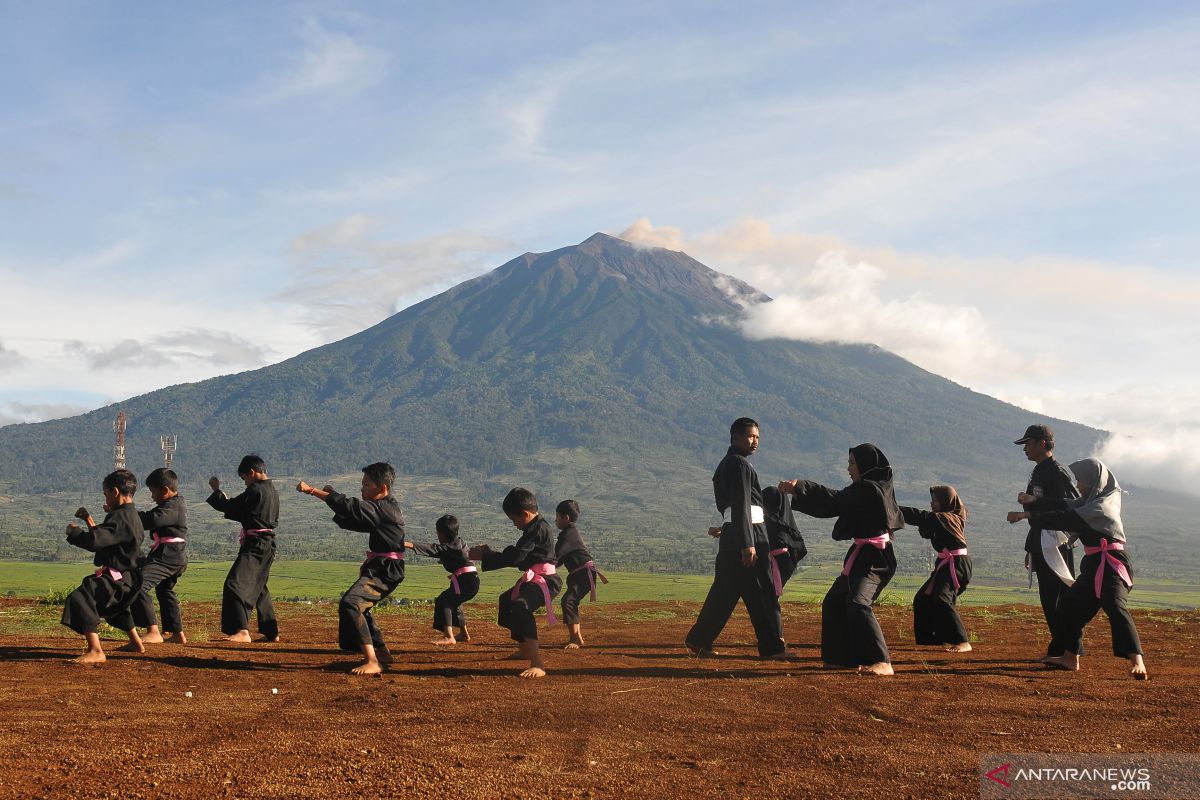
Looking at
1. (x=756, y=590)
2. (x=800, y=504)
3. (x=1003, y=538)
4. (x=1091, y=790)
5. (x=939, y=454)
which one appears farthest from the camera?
(x=939, y=454)

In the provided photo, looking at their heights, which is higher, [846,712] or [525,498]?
[525,498]

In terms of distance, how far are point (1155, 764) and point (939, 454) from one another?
7599 inches

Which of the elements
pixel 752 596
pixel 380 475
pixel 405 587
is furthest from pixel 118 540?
pixel 405 587

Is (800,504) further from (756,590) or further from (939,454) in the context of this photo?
(939,454)

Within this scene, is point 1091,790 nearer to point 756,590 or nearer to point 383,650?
point 756,590

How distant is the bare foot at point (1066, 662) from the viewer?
372 inches

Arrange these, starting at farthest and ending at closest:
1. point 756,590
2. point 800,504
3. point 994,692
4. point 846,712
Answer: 1. point 756,590
2. point 800,504
3. point 994,692
4. point 846,712

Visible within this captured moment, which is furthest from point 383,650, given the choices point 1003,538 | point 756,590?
point 1003,538

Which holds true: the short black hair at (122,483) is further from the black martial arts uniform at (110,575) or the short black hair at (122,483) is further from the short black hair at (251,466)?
the short black hair at (251,466)

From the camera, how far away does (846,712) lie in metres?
7.10

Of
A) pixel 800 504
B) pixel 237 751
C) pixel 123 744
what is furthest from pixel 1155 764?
pixel 123 744

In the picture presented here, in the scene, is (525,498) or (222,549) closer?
(525,498)

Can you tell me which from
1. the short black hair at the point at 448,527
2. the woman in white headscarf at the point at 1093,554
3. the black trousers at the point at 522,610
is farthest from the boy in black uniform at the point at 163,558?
the woman in white headscarf at the point at 1093,554

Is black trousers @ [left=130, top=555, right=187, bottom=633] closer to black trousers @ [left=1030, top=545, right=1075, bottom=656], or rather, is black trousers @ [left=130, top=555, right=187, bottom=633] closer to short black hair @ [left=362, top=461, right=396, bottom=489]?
short black hair @ [left=362, top=461, right=396, bottom=489]
